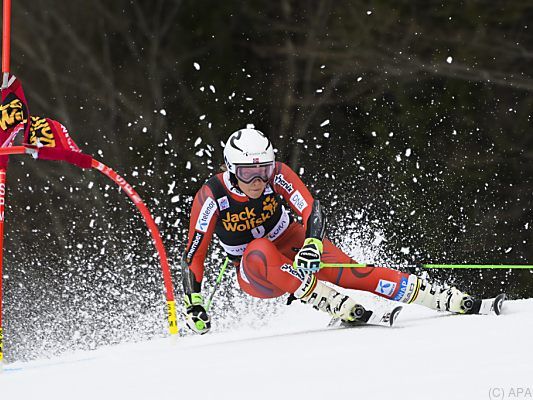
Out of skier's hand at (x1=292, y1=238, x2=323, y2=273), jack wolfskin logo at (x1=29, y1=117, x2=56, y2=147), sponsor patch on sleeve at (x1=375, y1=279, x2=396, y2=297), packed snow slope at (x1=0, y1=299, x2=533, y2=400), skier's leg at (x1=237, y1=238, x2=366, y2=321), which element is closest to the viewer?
packed snow slope at (x1=0, y1=299, x2=533, y2=400)

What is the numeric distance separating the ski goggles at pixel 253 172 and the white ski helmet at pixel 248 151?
19 millimetres

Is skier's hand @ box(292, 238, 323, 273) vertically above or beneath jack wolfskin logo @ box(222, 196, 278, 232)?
beneath

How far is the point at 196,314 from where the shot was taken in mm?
4680

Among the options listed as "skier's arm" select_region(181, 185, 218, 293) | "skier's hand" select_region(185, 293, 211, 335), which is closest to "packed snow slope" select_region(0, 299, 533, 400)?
"skier's hand" select_region(185, 293, 211, 335)

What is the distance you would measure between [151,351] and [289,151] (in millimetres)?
9677

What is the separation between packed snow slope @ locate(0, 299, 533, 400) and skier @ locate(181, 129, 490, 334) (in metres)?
0.20

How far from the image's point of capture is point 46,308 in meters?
13.9

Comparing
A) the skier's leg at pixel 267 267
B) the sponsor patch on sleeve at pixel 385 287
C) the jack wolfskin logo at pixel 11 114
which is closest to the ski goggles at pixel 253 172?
the skier's leg at pixel 267 267

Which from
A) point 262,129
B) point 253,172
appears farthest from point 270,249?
point 262,129

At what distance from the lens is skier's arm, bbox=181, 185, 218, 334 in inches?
185

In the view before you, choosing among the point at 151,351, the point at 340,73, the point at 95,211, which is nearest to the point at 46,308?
the point at 95,211

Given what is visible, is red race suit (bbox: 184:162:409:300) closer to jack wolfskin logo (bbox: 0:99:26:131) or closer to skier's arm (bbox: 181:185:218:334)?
skier's arm (bbox: 181:185:218:334)

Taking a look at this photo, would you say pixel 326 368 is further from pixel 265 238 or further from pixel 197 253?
pixel 197 253

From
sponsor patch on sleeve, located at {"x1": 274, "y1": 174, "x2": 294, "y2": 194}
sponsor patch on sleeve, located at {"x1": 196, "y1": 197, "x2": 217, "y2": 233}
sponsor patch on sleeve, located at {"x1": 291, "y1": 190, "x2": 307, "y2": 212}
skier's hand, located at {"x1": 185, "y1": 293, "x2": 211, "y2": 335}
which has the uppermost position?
sponsor patch on sleeve, located at {"x1": 274, "y1": 174, "x2": 294, "y2": 194}
